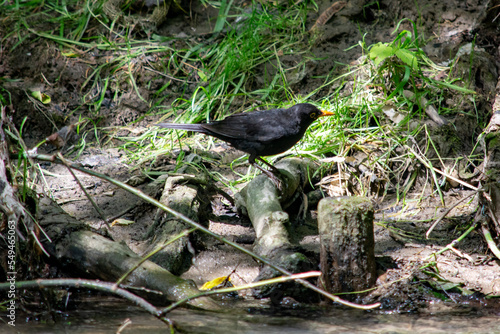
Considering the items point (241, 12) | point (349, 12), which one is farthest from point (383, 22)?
point (241, 12)

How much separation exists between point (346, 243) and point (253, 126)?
1777 millimetres

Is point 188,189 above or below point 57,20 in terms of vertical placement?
below

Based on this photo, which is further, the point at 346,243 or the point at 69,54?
the point at 69,54

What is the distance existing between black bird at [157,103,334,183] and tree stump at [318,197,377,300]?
1325 millimetres

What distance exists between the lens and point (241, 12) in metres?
6.96

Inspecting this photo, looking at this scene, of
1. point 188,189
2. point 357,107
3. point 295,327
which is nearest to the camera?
point 295,327

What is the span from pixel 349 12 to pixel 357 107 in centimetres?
169

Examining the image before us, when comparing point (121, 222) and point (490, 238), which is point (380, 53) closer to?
point (490, 238)

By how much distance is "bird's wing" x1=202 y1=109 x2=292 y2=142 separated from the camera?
463cm

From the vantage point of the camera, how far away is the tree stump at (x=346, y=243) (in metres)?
3.28

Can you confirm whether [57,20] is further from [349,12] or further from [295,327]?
[295,327]

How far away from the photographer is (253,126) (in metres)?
4.71

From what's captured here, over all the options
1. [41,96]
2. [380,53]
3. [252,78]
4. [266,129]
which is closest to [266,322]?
[266,129]

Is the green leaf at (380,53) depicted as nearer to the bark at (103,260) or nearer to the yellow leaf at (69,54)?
the bark at (103,260)
